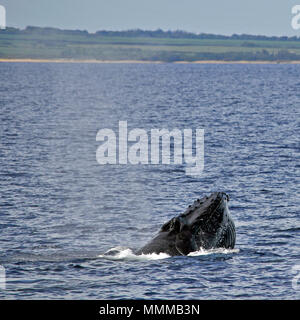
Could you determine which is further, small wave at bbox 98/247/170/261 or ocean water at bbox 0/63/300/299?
small wave at bbox 98/247/170/261

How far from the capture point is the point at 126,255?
29.8 m

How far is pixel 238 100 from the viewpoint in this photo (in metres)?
148

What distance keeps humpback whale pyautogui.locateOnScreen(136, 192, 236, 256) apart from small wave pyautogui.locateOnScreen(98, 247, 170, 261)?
0.34m

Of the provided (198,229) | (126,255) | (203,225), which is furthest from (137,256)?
(203,225)

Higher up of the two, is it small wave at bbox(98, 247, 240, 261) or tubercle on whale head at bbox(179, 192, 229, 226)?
tubercle on whale head at bbox(179, 192, 229, 226)

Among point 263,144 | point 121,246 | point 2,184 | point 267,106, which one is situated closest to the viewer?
point 121,246

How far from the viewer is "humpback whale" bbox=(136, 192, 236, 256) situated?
85.5 feet

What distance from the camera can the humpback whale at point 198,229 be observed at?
26062mm

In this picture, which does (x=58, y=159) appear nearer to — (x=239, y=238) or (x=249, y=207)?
(x=249, y=207)

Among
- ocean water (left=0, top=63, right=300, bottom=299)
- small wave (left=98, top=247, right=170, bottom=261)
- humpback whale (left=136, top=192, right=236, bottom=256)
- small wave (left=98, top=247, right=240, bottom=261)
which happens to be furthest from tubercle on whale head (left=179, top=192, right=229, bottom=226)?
small wave (left=98, top=247, right=170, bottom=261)

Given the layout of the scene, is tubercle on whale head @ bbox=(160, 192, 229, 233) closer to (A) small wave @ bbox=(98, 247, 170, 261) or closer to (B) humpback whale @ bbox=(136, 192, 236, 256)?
(B) humpback whale @ bbox=(136, 192, 236, 256)

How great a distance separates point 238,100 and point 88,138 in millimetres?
72278

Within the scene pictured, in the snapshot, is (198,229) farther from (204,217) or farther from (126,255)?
(126,255)
